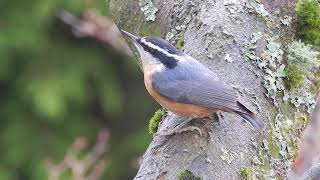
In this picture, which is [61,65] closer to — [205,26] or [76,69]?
[76,69]

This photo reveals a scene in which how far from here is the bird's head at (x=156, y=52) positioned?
2693 millimetres

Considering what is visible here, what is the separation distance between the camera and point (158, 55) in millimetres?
2824

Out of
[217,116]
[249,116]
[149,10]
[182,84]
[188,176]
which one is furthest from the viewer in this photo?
[149,10]

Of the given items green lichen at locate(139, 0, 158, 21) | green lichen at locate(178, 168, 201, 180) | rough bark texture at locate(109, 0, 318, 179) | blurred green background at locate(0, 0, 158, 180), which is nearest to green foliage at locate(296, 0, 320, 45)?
rough bark texture at locate(109, 0, 318, 179)

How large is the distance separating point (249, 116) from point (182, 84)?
1.41 ft

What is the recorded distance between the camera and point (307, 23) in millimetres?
2855

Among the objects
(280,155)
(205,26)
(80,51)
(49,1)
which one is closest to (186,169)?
(280,155)

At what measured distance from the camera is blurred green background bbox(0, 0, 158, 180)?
6.11 metres

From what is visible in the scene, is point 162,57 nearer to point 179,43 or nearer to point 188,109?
point 179,43

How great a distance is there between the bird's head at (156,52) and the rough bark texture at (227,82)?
2.1 inches

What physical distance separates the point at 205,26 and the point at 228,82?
0.83ft

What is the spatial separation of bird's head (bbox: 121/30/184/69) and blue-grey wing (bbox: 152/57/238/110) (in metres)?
0.03

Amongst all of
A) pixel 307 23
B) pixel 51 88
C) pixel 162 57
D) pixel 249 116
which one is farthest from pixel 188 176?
pixel 51 88

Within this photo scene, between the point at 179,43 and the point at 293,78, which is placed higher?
the point at 179,43
